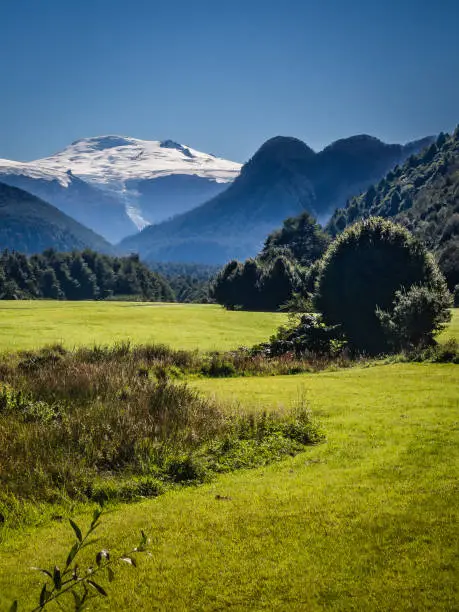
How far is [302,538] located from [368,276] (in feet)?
158

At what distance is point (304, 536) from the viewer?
8969 mm

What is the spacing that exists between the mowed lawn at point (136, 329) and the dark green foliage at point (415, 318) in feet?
41.9

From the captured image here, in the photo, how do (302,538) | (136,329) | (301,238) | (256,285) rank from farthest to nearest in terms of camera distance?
(301,238) < (256,285) < (136,329) < (302,538)

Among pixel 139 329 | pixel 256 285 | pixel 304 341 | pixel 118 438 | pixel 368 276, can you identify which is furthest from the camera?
pixel 256 285

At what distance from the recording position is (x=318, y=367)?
115 feet

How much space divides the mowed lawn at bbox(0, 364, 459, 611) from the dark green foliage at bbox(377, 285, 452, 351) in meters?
29.4

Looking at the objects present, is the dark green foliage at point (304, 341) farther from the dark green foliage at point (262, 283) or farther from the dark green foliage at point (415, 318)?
the dark green foliage at point (262, 283)

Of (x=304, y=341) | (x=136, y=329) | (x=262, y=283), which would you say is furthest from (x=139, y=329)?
(x=262, y=283)

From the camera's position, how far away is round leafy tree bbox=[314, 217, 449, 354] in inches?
2058

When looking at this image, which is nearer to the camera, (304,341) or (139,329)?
(304,341)

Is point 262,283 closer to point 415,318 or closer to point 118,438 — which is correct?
point 415,318

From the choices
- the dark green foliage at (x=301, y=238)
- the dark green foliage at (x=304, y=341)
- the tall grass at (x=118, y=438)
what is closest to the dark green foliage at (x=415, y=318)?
the dark green foliage at (x=304, y=341)

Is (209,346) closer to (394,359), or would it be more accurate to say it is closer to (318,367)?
(318,367)

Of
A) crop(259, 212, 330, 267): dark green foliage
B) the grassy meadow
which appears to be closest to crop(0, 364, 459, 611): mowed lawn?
the grassy meadow
